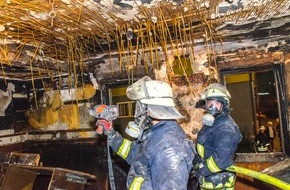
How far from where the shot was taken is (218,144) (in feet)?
11.3

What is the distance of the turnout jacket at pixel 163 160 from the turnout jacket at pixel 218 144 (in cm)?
100

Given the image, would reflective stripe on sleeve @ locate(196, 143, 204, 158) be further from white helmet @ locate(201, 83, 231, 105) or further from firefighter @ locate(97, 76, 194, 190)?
firefighter @ locate(97, 76, 194, 190)

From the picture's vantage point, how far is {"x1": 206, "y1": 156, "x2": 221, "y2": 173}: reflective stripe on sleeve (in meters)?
3.40

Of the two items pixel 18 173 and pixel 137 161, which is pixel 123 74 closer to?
pixel 18 173

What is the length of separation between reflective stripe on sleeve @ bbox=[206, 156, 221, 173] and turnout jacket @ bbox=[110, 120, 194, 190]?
3.33 feet

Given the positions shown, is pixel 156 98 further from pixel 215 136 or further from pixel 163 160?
pixel 215 136

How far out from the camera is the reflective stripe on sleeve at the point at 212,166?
3.40 meters

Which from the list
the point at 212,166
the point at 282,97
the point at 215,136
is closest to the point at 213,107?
the point at 215,136

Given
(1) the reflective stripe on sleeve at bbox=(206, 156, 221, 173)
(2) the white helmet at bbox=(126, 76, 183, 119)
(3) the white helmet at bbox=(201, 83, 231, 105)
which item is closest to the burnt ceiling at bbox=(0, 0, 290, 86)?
(3) the white helmet at bbox=(201, 83, 231, 105)

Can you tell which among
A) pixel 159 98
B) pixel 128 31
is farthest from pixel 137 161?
pixel 128 31

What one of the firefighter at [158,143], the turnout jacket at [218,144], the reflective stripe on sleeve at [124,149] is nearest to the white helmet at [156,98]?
the firefighter at [158,143]

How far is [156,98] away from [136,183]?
81 centimetres

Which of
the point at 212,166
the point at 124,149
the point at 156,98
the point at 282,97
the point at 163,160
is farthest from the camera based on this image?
the point at 282,97

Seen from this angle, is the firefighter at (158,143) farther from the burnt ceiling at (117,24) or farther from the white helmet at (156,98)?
the burnt ceiling at (117,24)
